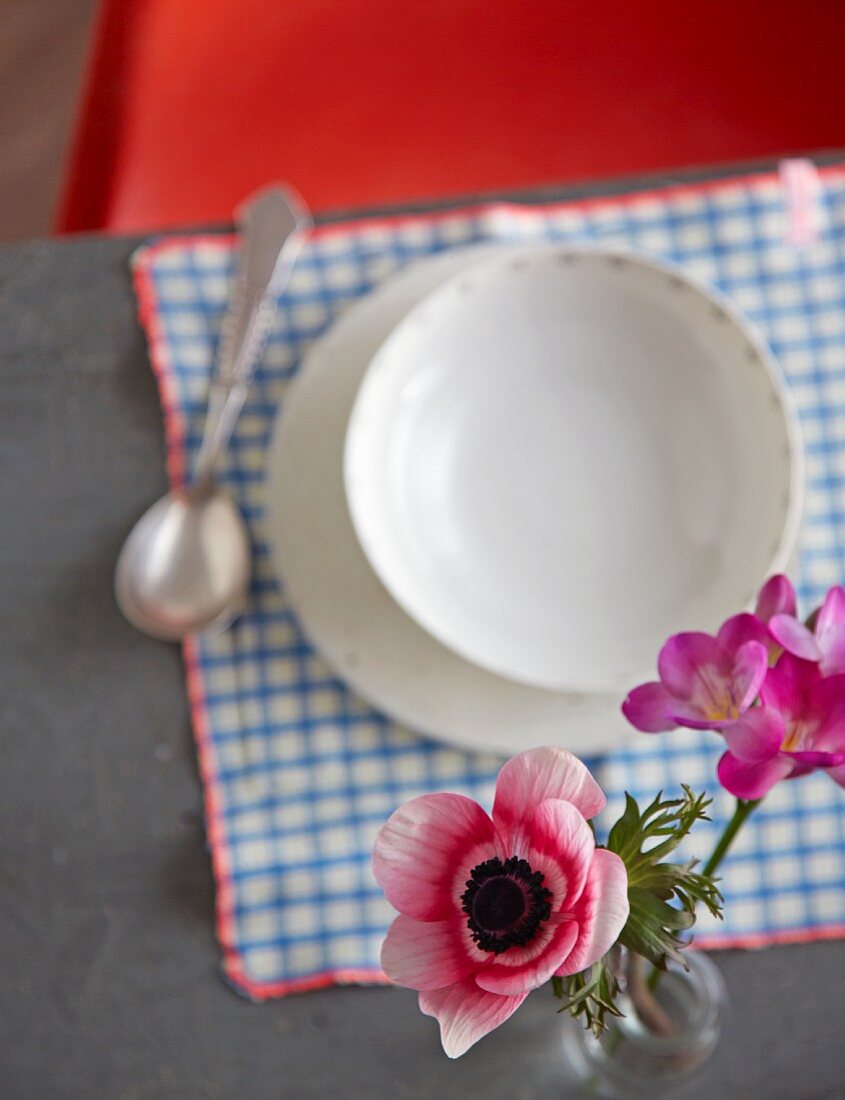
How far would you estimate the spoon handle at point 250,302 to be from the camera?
66 cm

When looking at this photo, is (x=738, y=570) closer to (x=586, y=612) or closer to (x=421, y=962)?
(x=586, y=612)

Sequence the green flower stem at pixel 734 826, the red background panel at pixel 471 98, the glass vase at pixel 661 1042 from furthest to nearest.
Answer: the red background panel at pixel 471 98 → the glass vase at pixel 661 1042 → the green flower stem at pixel 734 826

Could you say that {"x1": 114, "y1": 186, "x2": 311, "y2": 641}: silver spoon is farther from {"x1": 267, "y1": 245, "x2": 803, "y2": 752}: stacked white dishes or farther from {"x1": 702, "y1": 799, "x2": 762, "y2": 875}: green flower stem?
{"x1": 702, "y1": 799, "x2": 762, "y2": 875}: green flower stem

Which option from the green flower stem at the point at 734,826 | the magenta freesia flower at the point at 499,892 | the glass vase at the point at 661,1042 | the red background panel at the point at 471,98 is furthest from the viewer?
the red background panel at the point at 471,98

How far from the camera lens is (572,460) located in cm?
65

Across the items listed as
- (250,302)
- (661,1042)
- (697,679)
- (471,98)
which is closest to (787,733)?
(697,679)

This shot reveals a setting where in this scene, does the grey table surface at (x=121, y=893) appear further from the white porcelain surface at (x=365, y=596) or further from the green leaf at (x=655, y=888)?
the green leaf at (x=655, y=888)

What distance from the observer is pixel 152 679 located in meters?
0.66

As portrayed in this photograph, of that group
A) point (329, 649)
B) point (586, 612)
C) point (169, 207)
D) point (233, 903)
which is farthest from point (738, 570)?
point (169, 207)

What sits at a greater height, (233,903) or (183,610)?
(183,610)

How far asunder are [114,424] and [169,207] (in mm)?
250

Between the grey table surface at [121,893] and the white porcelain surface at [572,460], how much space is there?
0.17 metres

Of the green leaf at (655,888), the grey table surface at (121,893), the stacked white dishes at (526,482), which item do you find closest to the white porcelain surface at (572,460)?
the stacked white dishes at (526,482)

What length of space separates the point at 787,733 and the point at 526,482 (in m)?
0.32
